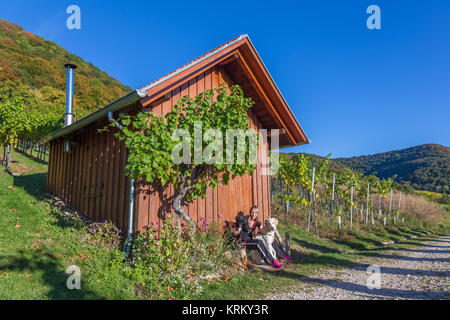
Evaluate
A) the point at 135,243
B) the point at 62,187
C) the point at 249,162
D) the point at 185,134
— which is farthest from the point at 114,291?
the point at 62,187

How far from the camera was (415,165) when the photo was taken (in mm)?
59000

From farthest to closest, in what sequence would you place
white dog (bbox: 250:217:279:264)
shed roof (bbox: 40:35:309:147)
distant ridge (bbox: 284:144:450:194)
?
distant ridge (bbox: 284:144:450:194) → white dog (bbox: 250:217:279:264) → shed roof (bbox: 40:35:309:147)

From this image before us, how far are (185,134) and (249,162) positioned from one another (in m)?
1.57

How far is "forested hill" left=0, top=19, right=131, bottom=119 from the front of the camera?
3725 cm

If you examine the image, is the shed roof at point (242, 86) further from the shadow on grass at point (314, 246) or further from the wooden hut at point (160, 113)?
the shadow on grass at point (314, 246)

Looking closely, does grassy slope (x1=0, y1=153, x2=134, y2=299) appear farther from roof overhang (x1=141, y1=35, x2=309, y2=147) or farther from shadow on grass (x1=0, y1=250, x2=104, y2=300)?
roof overhang (x1=141, y1=35, x2=309, y2=147)

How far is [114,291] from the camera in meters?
4.80

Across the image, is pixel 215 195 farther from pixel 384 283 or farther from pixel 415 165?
pixel 415 165

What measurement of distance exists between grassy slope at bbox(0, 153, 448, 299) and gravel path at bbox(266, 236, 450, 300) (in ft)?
1.56

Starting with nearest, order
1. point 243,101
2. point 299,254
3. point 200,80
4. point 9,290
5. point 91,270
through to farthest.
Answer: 1. point 9,290
2. point 91,270
3. point 243,101
4. point 200,80
5. point 299,254

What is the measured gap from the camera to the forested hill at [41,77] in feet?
122

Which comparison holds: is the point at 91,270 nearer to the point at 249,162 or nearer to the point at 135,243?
the point at 135,243

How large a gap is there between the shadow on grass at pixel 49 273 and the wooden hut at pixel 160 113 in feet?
5.14

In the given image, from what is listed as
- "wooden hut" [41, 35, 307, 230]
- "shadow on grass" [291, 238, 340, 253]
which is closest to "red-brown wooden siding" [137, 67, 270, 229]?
"wooden hut" [41, 35, 307, 230]
